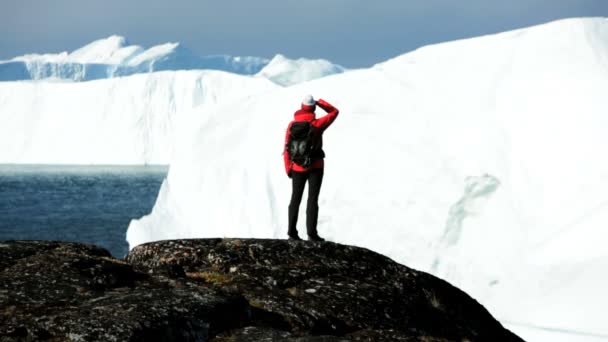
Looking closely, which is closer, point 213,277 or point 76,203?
point 213,277

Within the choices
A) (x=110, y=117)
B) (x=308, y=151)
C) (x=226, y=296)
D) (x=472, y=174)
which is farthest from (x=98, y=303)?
(x=110, y=117)

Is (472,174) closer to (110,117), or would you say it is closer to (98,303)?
(98,303)

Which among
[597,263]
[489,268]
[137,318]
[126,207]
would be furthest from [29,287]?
[126,207]

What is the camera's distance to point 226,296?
4672 millimetres

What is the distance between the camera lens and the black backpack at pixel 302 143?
6.93 meters

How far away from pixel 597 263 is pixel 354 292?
976cm

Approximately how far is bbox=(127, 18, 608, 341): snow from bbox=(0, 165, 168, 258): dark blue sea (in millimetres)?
10880

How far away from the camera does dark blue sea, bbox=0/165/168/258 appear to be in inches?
1401

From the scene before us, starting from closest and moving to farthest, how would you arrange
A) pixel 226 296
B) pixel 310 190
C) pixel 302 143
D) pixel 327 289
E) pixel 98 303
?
pixel 98 303 < pixel 226 296 < pixel 327 289 < pixel 302 143 < pixel 310 190

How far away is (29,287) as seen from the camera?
14.8ft

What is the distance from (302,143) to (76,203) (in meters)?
49.4

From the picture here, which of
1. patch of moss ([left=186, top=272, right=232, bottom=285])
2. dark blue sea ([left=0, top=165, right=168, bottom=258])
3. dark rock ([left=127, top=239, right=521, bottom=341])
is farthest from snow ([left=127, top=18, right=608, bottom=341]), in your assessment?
dark blue sea ([left=0, top=165, right=168, bottom=258])

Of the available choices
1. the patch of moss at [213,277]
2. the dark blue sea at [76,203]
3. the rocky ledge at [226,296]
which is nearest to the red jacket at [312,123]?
the rocky ledge at [226,296]

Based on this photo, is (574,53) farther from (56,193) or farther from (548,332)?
(56,193)
